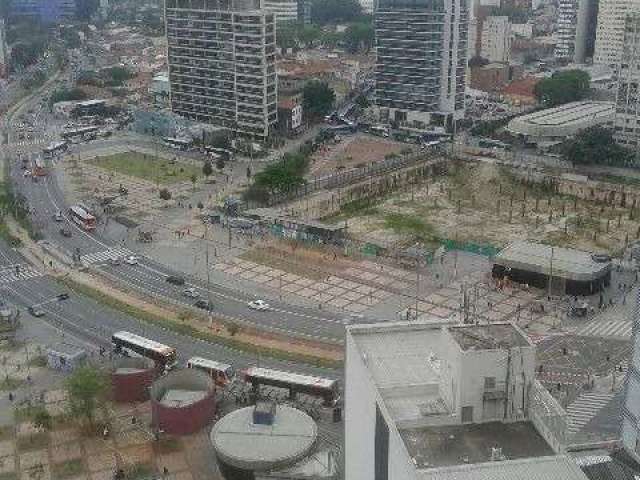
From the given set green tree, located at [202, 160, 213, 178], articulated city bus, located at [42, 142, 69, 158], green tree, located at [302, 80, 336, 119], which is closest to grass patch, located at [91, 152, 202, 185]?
green tree, located at [202, 160, 213, 178]

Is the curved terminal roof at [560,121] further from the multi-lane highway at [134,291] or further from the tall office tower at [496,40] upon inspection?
the multi-lane highway at [134,291]

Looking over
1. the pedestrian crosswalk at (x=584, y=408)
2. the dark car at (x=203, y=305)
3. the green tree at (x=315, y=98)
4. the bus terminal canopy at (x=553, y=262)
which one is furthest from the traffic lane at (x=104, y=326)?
the green tree at (x=315, y=98)

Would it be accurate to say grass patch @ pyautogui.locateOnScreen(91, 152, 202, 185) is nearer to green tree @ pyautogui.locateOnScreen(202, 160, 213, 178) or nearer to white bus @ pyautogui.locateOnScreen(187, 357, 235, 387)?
green tree @ pyautogui.locateOnScreen(202, 160, 213, 178)

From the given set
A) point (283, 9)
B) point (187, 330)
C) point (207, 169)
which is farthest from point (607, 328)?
point (283, 9)

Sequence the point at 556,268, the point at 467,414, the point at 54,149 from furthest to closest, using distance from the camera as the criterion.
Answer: the point at 54,149
the point at 556,268
the point at 467,414

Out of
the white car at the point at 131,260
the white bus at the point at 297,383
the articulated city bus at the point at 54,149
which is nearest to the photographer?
the white bus at the point at 297,383

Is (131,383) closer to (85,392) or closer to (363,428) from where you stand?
(85,392)

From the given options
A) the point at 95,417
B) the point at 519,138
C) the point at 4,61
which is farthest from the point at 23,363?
the point at 4,61
